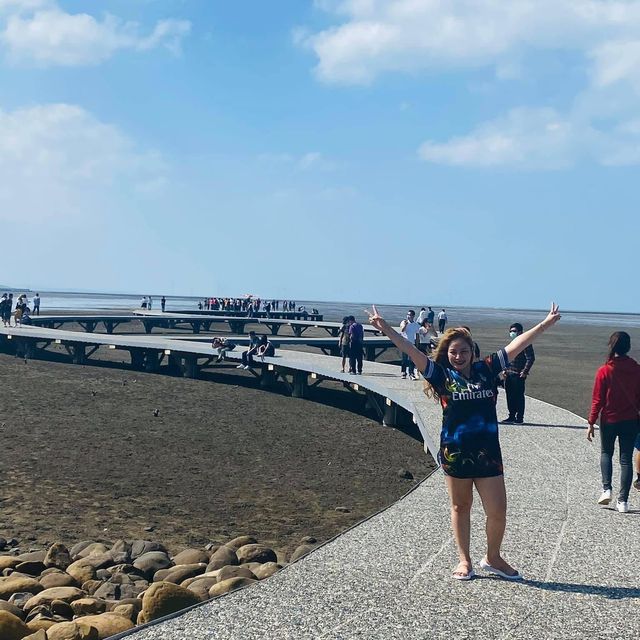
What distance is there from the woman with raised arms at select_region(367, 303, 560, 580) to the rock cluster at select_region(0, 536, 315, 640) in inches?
75.1

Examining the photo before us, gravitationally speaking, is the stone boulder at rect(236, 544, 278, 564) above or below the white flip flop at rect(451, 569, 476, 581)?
below

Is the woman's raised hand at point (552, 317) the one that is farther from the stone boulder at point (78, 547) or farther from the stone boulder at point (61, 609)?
the stone boulder at point (78, 547)

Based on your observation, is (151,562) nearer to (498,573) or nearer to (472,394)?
(498,573)

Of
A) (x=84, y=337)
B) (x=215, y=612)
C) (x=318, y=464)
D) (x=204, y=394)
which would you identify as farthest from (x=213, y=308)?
(x=215, y=612)

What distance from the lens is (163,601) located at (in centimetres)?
518

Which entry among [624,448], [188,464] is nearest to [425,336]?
[188,464]

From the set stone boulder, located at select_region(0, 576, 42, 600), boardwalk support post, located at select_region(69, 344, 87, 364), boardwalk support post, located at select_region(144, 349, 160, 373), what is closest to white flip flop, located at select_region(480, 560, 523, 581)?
stone boulder, located at select_region(0, 576, 42, 600)

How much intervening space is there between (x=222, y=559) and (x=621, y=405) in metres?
3.94

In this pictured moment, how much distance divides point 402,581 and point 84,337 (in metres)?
23.5

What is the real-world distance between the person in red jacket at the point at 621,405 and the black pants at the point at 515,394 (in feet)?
15.7

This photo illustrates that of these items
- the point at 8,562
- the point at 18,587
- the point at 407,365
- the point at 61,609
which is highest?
the point at 407,365

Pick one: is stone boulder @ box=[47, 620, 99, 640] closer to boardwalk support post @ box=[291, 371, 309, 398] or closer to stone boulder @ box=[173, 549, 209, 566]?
stone boulder @ box=[173, 549, 209, 566]

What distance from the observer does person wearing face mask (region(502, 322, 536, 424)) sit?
12.2m

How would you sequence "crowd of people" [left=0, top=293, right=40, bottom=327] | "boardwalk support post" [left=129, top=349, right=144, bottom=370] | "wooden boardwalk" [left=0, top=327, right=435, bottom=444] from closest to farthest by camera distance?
"wooden boardwalk" [left=0, top=327, right=435, bottom=444]
"boardwalk support post" [left=129, top=349, right=144, bottom=370]
"crowd of people" [left=0, top=293, right=40, bottom=327]
